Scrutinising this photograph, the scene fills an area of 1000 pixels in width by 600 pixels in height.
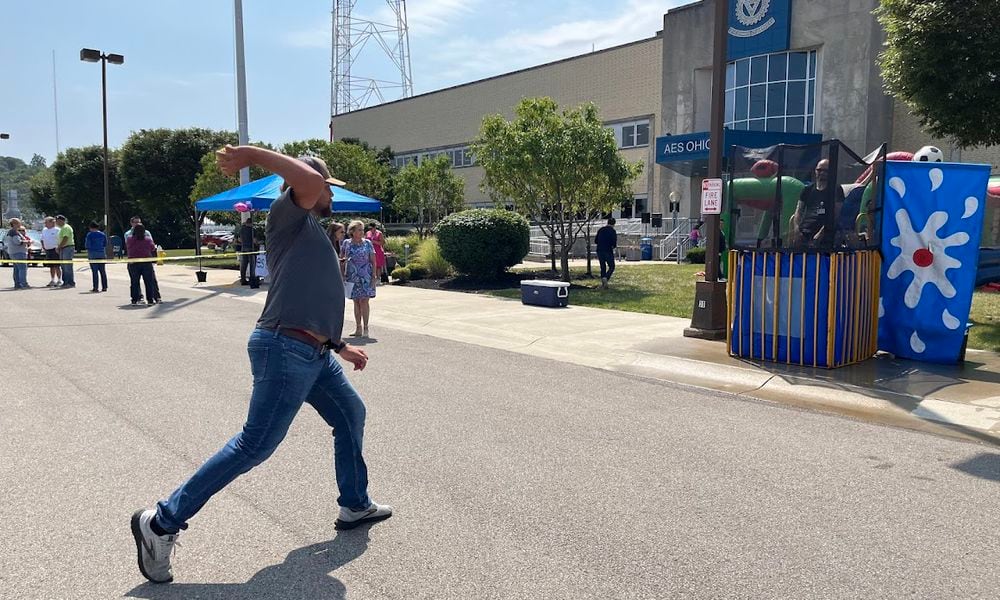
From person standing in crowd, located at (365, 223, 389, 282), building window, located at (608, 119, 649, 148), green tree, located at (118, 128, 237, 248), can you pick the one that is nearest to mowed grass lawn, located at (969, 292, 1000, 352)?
person standing in crowd, located at (365, 223, 389, 282)

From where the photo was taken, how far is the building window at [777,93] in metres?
34.3

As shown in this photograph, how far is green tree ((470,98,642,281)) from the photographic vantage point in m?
17.5

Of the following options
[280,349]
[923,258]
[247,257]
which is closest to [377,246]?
[247,257]

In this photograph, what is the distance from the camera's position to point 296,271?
3.43 metres

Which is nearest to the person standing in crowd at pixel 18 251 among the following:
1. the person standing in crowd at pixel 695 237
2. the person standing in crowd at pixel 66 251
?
the person standing in crowd at pixel 66 251

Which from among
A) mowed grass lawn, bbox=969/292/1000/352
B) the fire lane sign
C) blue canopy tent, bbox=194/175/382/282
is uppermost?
blue canopy tent, bbox=194/175/382/282

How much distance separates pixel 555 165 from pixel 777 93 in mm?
21895

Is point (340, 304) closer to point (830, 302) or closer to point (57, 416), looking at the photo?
point (57, 416)

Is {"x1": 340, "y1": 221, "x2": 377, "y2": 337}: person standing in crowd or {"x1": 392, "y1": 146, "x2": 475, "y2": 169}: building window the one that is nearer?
{"x1": 340, "y1": 221, "x2": 377, "y2": 337}: person standing in crowd

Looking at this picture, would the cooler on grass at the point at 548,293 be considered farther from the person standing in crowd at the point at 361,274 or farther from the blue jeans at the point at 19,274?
the blue jeans at the point at 19,274

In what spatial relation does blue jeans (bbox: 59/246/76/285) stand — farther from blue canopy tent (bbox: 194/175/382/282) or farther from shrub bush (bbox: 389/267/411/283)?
shrub bush (bbox: 389/267/411/283)

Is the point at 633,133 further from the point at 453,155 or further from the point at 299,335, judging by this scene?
the point at 299,335

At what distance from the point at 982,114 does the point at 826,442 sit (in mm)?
6787

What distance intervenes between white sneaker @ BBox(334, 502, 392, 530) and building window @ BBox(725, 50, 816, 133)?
34537mm
